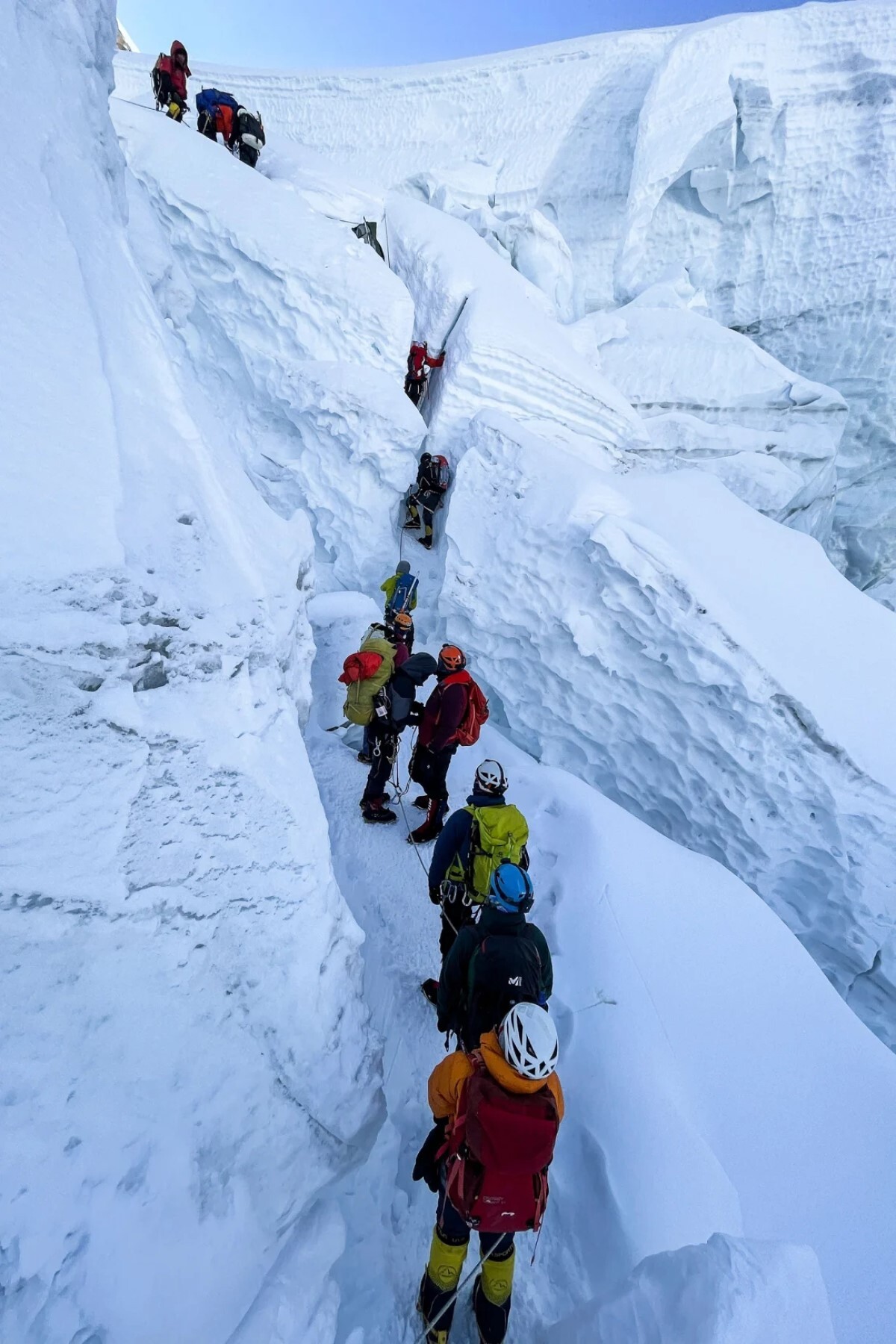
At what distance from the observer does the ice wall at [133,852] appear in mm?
1447

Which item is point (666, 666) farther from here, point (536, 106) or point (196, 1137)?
point (536, 106)

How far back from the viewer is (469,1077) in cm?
172

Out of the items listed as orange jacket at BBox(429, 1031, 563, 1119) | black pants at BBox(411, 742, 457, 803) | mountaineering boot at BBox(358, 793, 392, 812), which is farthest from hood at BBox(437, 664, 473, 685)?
orange jacket at BBox(429, 1031, 563, 1119)

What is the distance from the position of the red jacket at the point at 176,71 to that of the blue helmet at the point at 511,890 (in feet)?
36.1

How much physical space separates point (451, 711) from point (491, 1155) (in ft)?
7.85

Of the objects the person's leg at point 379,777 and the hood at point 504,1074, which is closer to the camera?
the hood at point 504,1074

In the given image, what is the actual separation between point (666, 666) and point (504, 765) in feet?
5.24

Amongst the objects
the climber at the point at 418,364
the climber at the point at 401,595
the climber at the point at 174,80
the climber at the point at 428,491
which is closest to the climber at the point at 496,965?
the climber at the point at 401,595

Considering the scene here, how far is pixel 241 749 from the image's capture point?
1972mm

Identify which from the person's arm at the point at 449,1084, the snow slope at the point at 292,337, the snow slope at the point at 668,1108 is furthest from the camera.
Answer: the snow slope at the point at 292,337

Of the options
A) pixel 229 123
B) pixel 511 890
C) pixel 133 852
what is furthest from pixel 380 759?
pixel 229 123

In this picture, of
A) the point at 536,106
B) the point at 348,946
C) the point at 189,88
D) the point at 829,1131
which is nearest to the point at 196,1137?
the point at 348,946

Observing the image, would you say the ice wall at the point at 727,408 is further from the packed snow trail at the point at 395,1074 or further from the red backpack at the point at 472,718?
the packed snow trail at the point at 395,1074

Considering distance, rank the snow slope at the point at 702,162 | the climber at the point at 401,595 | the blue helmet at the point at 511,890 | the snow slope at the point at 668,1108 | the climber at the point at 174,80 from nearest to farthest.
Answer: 1. the snow slope at the point at 668,1108
2. the blue helmet at the point at 511,890
3. the climber at the point at 401,595
4. the climber at the point at 174,80
5. the snow slope at the point at 702,162
